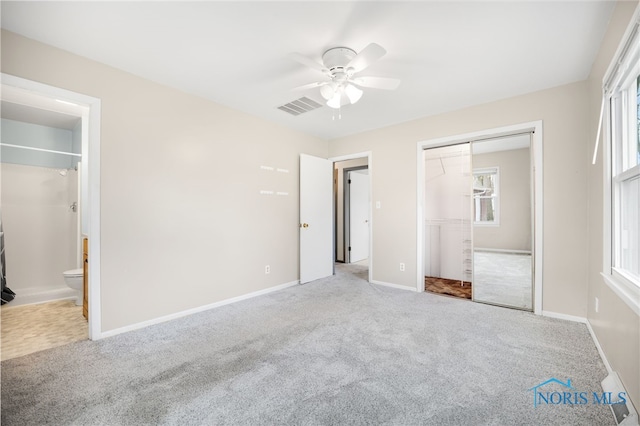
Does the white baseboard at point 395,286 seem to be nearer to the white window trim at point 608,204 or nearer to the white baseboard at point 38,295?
the white window trim at point 608,204

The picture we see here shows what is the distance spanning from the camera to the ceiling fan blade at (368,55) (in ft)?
5.95

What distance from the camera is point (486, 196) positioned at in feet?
12.0

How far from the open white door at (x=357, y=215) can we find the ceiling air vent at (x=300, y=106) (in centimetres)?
289

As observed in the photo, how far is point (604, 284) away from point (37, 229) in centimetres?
629

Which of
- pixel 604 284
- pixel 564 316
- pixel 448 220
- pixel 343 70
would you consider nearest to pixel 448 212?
pixel 448 220

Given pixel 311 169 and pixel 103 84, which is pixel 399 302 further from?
pixel 103 84

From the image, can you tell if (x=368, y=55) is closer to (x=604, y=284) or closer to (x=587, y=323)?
(x=604, y=284)

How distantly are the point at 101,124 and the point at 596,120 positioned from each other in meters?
4.47

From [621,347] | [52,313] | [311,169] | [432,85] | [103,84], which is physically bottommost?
[52,313]

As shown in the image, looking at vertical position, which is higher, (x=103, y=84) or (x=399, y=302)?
(x=103, y=84)

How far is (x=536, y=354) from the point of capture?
2123 mm

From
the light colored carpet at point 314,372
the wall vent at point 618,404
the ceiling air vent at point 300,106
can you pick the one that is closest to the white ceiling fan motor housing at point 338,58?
the ceiling air vent at point 300,106

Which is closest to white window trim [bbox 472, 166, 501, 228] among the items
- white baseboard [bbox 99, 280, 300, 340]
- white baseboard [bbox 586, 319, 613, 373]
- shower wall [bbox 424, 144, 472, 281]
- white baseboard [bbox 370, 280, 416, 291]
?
shower wall [bbox 424, 144, 472, 281]

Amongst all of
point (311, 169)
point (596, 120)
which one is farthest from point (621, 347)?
point (311, 169)
